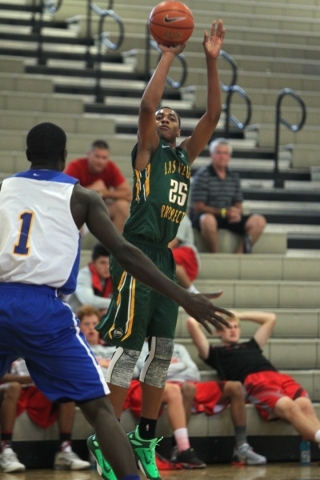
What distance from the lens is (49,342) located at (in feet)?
13.4

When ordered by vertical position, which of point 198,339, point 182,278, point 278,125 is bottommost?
point 198,339

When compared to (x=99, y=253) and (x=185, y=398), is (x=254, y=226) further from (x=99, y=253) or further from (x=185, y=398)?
(x=185, y=398)

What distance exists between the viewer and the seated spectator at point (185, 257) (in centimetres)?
827

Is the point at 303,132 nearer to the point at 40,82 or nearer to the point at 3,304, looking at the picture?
the point at 40,82

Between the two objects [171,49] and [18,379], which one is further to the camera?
[18,379]

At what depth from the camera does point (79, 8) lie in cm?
1320

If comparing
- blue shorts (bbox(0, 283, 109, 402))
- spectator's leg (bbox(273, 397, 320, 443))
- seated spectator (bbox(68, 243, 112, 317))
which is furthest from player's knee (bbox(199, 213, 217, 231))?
blue shorts (bbox(0, 283, 109, 402))

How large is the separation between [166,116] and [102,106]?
591 centimetres

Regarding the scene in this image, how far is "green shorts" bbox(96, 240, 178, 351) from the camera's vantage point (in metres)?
5.31

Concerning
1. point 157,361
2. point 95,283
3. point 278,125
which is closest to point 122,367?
point 157,361

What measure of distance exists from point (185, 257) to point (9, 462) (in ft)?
8.12

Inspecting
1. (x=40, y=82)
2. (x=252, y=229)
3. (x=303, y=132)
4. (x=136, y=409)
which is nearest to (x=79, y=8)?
(x=40, y=82)

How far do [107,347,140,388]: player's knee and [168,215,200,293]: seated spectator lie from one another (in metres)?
2.92

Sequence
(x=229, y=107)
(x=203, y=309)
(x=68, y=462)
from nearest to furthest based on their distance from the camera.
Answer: (x=203, y=309) → (x=68, y=462) → (x=229, y=107)
